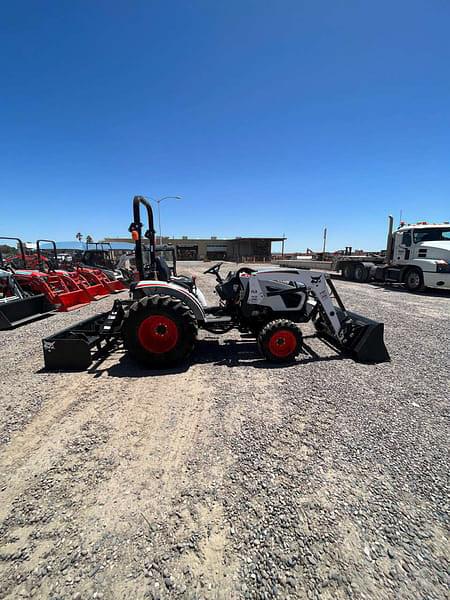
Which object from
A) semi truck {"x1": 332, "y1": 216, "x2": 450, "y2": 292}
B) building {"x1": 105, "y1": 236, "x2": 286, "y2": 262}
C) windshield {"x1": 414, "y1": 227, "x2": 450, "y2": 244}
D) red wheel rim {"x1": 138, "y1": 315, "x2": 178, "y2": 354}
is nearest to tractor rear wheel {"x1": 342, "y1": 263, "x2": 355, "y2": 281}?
semi truck {"x1": 332, "y1": 216, "x2": 450, "y2": 292}

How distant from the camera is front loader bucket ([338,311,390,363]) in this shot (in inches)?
166

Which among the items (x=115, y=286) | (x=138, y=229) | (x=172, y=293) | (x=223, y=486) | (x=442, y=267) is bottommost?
(x=223, y=486)

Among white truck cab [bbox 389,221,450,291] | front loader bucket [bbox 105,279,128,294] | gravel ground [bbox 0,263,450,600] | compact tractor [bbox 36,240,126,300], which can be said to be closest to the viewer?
gravel ground [bbox 0,263,450,600]

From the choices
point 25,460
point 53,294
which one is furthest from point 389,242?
point 25,460

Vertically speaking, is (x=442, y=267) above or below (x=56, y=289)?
above

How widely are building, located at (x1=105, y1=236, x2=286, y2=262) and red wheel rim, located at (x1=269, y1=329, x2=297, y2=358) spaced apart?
49.6 meters

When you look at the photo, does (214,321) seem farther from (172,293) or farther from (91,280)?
(91,280)

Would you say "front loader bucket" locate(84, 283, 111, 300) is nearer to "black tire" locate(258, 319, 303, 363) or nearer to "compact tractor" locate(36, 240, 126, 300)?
"compact tractor" locate(36, 240, 126, 300)

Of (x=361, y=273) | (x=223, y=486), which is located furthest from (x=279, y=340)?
(x=361, y=273)

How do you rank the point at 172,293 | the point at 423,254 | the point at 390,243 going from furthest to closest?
the point at 390,243
the point at 423,254
the point at 172,293

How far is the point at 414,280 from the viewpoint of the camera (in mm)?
12273

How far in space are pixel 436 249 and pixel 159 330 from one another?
1265 cm

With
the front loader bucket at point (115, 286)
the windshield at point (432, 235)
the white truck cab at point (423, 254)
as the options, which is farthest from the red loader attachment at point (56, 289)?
the windshield at point (432, 235)

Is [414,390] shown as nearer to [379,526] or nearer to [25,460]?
[379,526]
